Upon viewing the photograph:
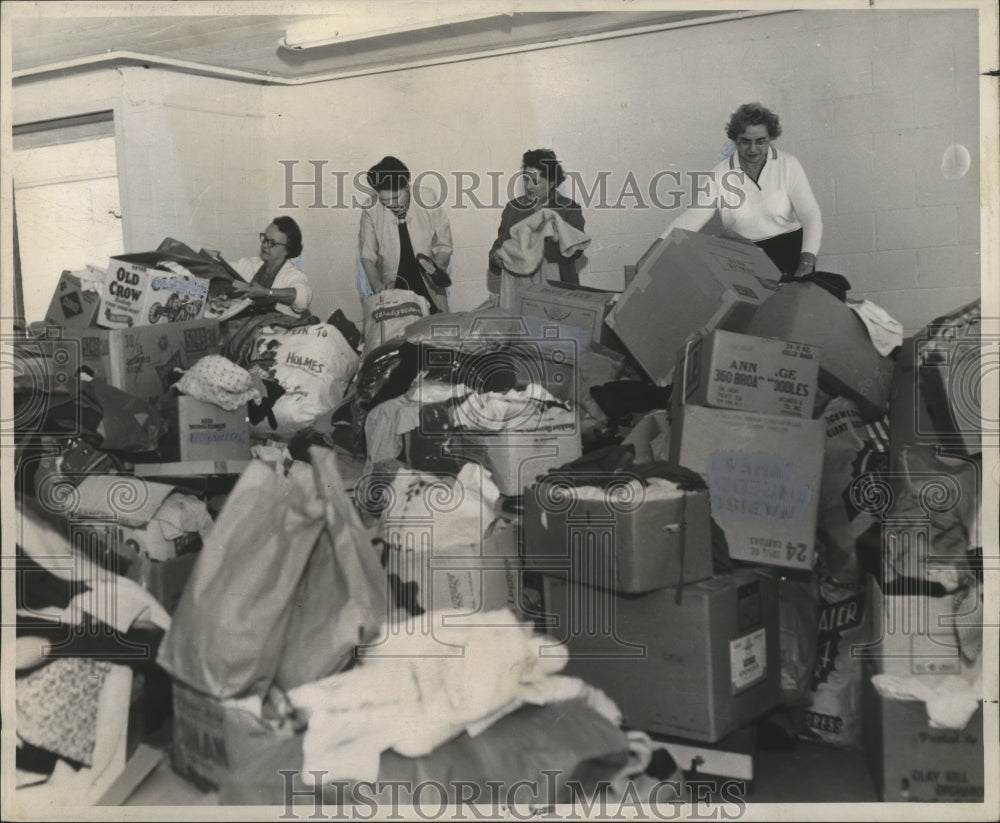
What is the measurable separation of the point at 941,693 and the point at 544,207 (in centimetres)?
287

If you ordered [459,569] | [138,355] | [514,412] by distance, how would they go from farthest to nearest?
1. [138,355]
2. [514,412]
3. [459,569]

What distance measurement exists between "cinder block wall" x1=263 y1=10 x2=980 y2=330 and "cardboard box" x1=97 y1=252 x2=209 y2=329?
1.03 m

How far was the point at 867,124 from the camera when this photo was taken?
190 inches

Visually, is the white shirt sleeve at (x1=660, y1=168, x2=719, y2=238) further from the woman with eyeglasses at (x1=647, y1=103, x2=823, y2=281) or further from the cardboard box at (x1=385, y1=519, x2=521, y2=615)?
the cardboard box at (x1=385, y1=519, x2=521, y2=615)

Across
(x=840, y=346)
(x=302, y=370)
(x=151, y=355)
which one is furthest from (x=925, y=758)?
(x=151, y=355)

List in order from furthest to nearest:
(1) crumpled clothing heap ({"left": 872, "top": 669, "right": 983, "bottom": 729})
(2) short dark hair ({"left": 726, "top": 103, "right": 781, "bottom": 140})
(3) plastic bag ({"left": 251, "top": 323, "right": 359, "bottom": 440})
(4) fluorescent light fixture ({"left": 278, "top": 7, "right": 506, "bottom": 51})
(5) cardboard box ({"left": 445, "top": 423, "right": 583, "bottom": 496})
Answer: (4) fluorescent light fixture ({"left": 278, "top": 7, "right": 506, "bottom": 51}) < (2) short dark hair ({"left": 726, "top": 103, "right": 781, "bottom": 140}) < (3) plastic bag ({"left": 251, "top": 323, "right": 359, "bottom": 440}) < (5) cardboard box ({"left": 445, "top": 423, "right": 583, "bottom": 496}) < (1) crumpled clothing heap ({"left": 872, "top": 669, "right": 983, "bottom": 729})

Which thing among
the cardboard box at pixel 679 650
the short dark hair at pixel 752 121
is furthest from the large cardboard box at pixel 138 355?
the short dark hair at pixel 752 121

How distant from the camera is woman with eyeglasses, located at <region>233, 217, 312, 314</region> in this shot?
4.60m

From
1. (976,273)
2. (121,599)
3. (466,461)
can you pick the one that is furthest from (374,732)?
(976,273)

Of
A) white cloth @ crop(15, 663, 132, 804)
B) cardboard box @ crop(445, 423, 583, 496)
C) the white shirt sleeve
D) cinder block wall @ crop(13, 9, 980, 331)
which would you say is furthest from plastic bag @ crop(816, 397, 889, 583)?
white cloth @ crop(15, 663, 132, 804)

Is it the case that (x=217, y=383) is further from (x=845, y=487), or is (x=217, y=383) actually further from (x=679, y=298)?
(x=845, y=487)

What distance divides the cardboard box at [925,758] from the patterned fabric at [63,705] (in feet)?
6.51

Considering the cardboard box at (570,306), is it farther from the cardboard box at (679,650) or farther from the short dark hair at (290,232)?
the cardboard box at (679,650)

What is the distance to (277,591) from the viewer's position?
7.92ft
